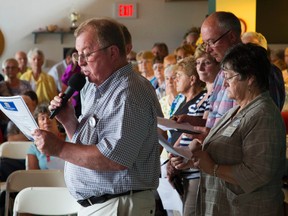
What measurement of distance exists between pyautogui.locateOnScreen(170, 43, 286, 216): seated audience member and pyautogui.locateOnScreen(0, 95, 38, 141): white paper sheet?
0.66 metres

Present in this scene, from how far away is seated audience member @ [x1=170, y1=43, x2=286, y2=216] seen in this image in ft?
7.78

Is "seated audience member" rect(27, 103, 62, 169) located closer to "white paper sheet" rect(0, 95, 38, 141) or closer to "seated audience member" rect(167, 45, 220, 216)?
"seated audience member" rect(167, 45, 220, 216)

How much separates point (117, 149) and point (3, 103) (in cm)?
60

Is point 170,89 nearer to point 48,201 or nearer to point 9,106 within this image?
point 48,201

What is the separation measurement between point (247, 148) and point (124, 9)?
9598 millimetres

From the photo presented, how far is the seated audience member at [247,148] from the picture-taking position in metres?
2.37

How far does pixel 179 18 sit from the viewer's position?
39.0 ft

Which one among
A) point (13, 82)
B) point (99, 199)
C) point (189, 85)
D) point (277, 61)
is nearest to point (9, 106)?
point (99, 199)

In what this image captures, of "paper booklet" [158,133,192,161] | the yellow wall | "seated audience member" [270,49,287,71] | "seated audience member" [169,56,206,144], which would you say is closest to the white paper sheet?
"paper booklet" [158,133,192,161]

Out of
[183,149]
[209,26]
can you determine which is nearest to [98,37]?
[183,149]

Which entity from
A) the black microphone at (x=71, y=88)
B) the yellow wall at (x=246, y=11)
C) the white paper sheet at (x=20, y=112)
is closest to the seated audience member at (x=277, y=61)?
the yellow wall at (x=246, y=11)

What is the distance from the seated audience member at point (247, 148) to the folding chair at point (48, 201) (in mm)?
967

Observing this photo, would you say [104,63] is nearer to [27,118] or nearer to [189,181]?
[27,118]

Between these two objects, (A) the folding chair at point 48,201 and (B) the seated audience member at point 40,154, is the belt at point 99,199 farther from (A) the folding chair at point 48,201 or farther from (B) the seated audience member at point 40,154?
(B) the seated audience member at point 40,154
